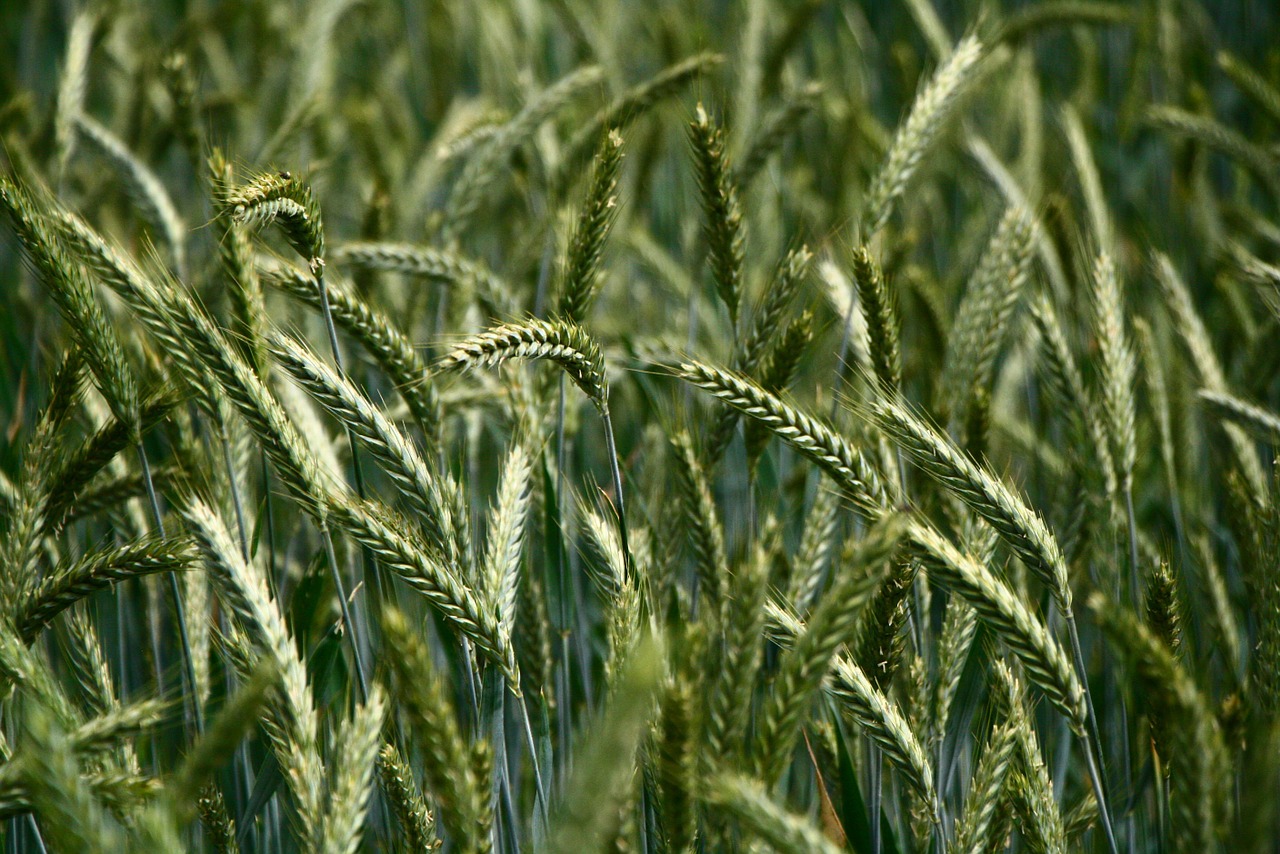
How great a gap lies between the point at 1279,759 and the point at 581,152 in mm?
1970

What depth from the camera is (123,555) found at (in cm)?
137

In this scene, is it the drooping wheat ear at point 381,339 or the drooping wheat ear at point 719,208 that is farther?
the drooping wheat ear at point 719,208

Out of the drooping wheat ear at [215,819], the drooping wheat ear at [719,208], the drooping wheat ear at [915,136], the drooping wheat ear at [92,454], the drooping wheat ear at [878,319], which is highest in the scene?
the drooping wheat ear at [915,136]

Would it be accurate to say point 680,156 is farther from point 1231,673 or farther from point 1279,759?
point 1279,759

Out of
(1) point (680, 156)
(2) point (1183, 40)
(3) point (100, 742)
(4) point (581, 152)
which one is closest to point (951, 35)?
(2) point (1183, 40)

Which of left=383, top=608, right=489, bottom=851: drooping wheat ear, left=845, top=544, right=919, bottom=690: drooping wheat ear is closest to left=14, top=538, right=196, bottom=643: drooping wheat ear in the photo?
left=383, top=608, right=489, bottom=851: drooping wheat ear

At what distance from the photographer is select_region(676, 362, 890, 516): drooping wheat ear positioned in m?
1.37

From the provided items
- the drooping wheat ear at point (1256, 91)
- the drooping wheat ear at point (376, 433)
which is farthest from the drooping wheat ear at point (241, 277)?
the drooping wheat ear at point (1256, 91)

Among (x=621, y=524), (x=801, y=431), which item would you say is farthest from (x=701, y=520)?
(x=801, y=431)

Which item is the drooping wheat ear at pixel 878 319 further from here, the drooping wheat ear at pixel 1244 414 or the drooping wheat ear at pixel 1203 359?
the drooping wheat ear at pixel 1203 359

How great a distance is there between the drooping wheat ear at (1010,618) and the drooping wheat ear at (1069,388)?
695 millimetres

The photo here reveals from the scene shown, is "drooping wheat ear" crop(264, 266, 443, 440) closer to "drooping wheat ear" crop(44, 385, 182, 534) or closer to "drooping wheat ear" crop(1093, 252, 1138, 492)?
"drooping wheat ear" crop(44, 385, 182, 534)

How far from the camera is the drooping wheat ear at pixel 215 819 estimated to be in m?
1.39

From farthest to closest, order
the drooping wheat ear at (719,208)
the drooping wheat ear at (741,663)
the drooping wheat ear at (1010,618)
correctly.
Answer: the drooping wheat ear at (719,208)
the drooping wheat ear at (1010,618)
the drooping wheat ear at (741,663)
